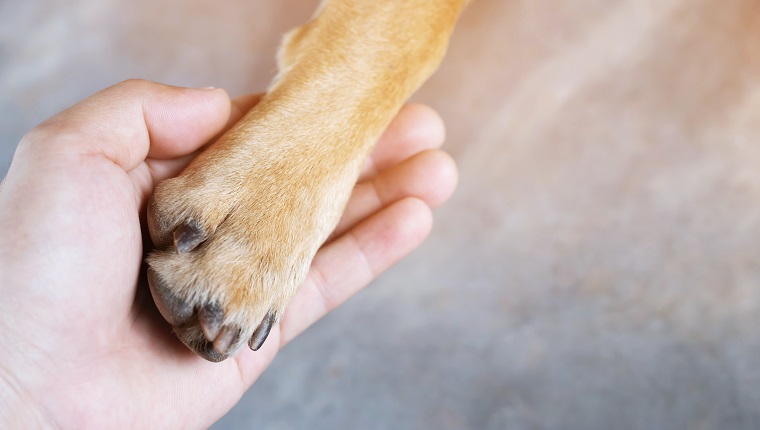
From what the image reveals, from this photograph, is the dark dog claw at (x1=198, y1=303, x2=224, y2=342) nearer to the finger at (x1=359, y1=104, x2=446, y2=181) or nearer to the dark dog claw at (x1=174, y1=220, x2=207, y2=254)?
the dark dog claw at (x1=174, y1=220, x2=207, y2=254)

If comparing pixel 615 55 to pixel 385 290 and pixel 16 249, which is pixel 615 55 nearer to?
pixel 385 290

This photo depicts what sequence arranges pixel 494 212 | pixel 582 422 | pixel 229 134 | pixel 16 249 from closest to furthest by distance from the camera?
pixel 16 249, pixel 229 134, pixel 582 422, pixel 494 212

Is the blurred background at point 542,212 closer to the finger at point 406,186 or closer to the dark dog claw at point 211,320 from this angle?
the finger at point 406,186

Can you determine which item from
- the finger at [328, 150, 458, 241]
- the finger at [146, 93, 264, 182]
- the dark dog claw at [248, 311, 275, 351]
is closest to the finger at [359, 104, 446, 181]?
the finger at [328, 150, 458, 241]

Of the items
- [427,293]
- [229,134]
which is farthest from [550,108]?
[229,134]

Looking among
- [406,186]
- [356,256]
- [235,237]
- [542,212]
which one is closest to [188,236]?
[235,237]

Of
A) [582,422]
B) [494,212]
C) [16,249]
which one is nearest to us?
[16,249]
